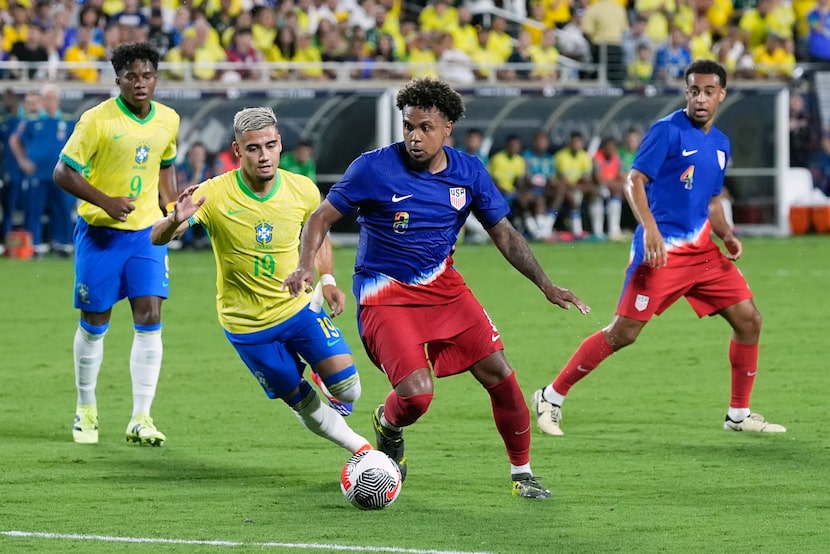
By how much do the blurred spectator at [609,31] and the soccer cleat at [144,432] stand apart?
1998 centimetres

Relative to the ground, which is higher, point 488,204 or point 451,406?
point 488,204

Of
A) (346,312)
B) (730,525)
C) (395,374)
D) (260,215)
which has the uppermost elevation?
(260,215)

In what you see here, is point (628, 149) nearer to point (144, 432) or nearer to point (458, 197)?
point (144, 432)

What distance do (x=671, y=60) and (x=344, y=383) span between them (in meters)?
21.3

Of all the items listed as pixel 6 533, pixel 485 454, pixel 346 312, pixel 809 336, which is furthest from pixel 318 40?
pixel 6 533

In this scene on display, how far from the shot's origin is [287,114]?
1010 inches

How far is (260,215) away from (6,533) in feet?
7.02

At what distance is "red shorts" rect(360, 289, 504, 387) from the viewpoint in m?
7.48

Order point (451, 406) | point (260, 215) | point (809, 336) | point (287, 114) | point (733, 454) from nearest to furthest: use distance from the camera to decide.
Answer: point (260, 215) < point (733, 454) < point (451, 406) < point (809, 336) < point (287, 114)

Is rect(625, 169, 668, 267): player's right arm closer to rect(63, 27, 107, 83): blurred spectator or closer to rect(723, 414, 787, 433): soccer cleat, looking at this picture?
rect(723, 414, 787, 433): soccer cleat

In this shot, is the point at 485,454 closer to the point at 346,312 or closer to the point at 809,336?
the point at 809,336

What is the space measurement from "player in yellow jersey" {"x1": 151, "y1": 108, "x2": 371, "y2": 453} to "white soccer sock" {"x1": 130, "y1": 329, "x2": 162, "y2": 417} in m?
1.37

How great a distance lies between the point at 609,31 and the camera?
28641 mm

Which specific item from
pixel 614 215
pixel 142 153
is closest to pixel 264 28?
pixel 614 215
